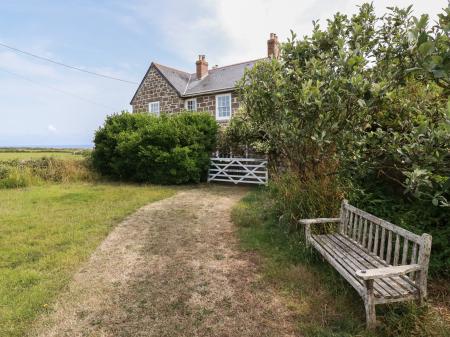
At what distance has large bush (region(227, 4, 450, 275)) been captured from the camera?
11.1ft

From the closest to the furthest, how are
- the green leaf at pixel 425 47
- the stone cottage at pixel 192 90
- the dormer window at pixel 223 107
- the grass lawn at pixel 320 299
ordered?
1. the green leaf at pixel 425 47
2. the grass lawn at pixel 320 299
3. the dormer window at pixel 223 107
4. the stone cottage at pixel 192 90

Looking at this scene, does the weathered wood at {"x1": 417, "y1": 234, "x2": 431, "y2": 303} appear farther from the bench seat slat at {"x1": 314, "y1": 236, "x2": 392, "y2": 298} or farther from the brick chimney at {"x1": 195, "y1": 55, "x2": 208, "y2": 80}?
the brick chimney at {"x1": 195, "y1": 55, "x2": 208, "y2": 80}

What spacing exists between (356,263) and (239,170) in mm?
8609

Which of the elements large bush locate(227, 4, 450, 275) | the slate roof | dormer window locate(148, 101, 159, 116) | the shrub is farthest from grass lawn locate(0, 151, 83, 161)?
large bush locate(227, 4, 450, 275)

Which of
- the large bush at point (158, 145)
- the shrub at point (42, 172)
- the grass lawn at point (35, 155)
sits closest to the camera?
the large bush at point (158, 145)

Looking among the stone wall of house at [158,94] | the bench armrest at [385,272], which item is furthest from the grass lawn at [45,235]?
the stone wall of house at [158,94]

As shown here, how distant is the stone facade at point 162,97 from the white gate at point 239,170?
7.61 meters

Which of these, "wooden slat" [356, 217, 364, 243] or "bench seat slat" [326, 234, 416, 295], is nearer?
"bench seat slat" [326, 234, 416, 295]

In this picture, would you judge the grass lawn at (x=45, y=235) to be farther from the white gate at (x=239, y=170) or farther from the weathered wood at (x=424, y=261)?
the weathered wood at (x=424, y=261)

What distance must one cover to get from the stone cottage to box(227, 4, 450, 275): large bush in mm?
13347

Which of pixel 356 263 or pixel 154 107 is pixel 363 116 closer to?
pixel 356 263

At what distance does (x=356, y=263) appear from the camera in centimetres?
323

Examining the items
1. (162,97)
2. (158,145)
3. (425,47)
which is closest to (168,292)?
(425,47)

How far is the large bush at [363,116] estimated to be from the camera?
11.1ft
